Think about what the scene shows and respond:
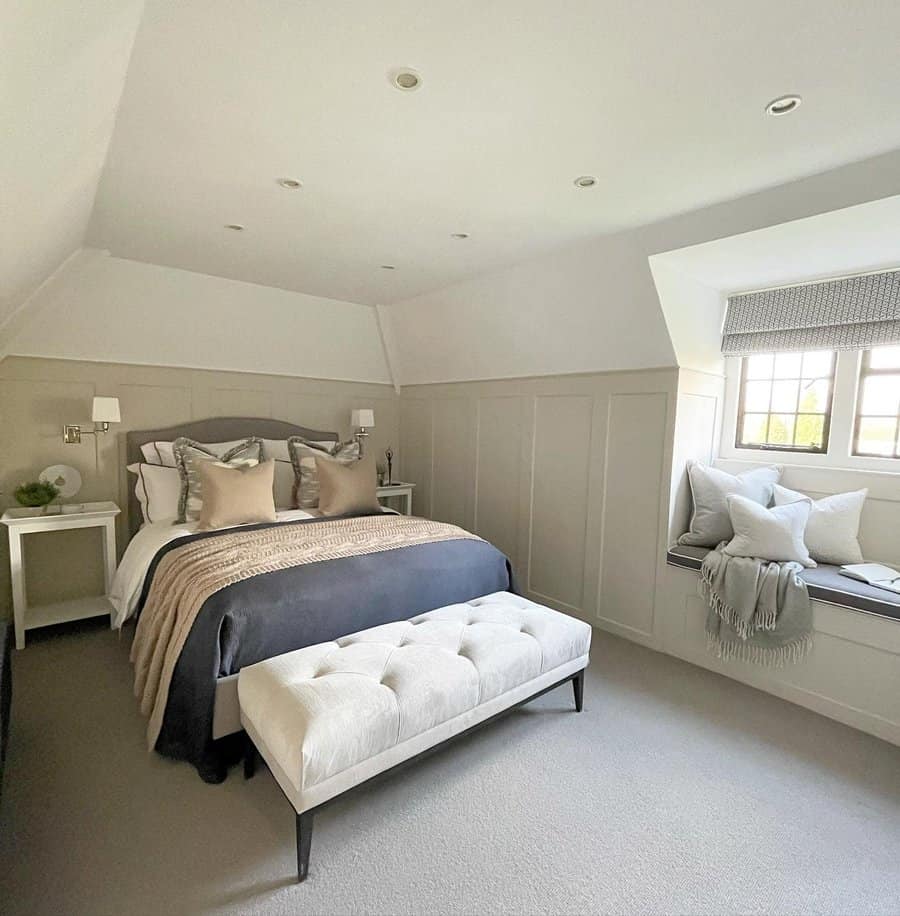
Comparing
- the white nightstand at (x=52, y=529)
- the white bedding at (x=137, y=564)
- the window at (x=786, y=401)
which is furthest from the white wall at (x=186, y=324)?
the window at (x=786, y=401)

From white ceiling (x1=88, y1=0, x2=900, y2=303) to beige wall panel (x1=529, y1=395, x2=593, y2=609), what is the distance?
126cm

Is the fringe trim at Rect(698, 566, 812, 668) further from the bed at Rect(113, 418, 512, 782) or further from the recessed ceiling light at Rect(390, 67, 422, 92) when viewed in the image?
the recessed ceiling light at Rect(390, 67, 422, 92)

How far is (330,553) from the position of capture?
2.39m

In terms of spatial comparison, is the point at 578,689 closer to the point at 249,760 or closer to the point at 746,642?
the point at 746,642

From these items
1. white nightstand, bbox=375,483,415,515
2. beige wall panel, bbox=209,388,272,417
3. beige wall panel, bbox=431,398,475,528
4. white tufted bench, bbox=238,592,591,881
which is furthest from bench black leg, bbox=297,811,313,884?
beige wall panel, bbox=209,388,272,417

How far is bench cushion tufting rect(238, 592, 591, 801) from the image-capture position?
148 cm

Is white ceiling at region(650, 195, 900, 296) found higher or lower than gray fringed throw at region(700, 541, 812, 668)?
higher

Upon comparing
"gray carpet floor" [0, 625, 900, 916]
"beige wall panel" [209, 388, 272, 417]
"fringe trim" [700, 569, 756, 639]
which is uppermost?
"beige wall panel" [209, 388, 272, 417]

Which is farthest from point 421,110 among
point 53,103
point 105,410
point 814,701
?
point 814,701

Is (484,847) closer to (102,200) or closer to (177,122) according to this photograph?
(177,122)

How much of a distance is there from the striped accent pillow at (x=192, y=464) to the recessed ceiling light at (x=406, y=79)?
7.48 feet

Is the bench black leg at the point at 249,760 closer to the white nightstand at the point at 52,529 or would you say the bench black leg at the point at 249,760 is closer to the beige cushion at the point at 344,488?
the beige cushion at the point at 344,488

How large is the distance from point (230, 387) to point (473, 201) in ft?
8.20

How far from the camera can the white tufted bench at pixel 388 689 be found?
146 cm
